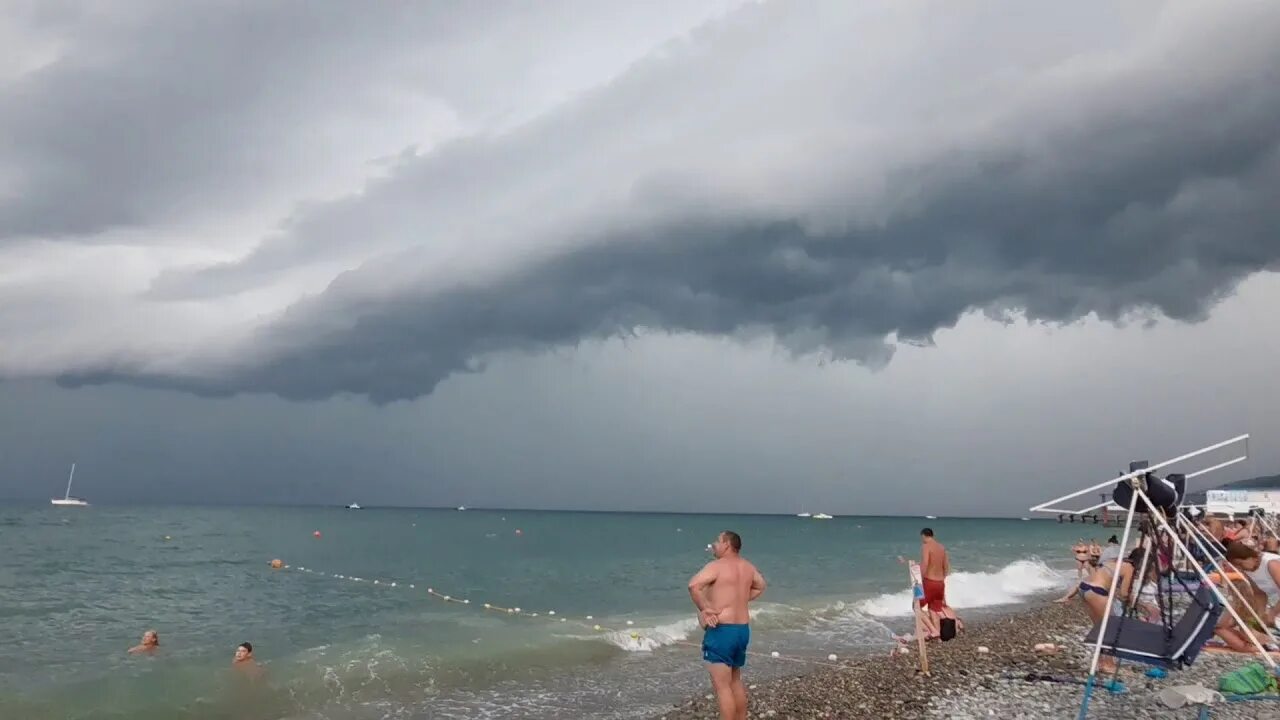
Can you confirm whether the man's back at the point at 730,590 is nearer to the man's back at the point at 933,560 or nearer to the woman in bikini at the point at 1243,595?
the woman in bikini at the point at 1243,595

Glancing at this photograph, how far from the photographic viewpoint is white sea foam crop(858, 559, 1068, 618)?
26.4m

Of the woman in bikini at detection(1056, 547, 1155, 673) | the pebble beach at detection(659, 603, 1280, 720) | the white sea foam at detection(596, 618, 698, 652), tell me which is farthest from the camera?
the white sea foam at detection(596, 618, 698, 652)

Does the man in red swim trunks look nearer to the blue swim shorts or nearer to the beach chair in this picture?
the beach chair

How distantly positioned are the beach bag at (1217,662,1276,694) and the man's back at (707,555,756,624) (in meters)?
6.16

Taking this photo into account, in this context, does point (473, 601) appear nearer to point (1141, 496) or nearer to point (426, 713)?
point (426, 713)

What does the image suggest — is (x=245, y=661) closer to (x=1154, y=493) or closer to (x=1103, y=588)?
(x=1103, y=588)

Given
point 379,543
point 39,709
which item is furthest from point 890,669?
point 379,543

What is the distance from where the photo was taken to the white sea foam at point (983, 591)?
2639cm

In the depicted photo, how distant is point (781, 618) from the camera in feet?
76.4

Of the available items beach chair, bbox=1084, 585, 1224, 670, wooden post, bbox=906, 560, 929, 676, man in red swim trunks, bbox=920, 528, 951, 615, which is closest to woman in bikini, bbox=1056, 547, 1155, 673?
beach chair, bbox=1084, 585, 1224, 670

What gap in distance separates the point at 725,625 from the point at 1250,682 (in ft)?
21.5

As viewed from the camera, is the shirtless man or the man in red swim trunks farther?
the man in red swim trunks

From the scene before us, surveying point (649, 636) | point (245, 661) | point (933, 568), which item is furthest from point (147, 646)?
Answer: point (933, 568)

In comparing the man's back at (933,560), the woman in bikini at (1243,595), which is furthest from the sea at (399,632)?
the woman in bikini at (1243,595)
